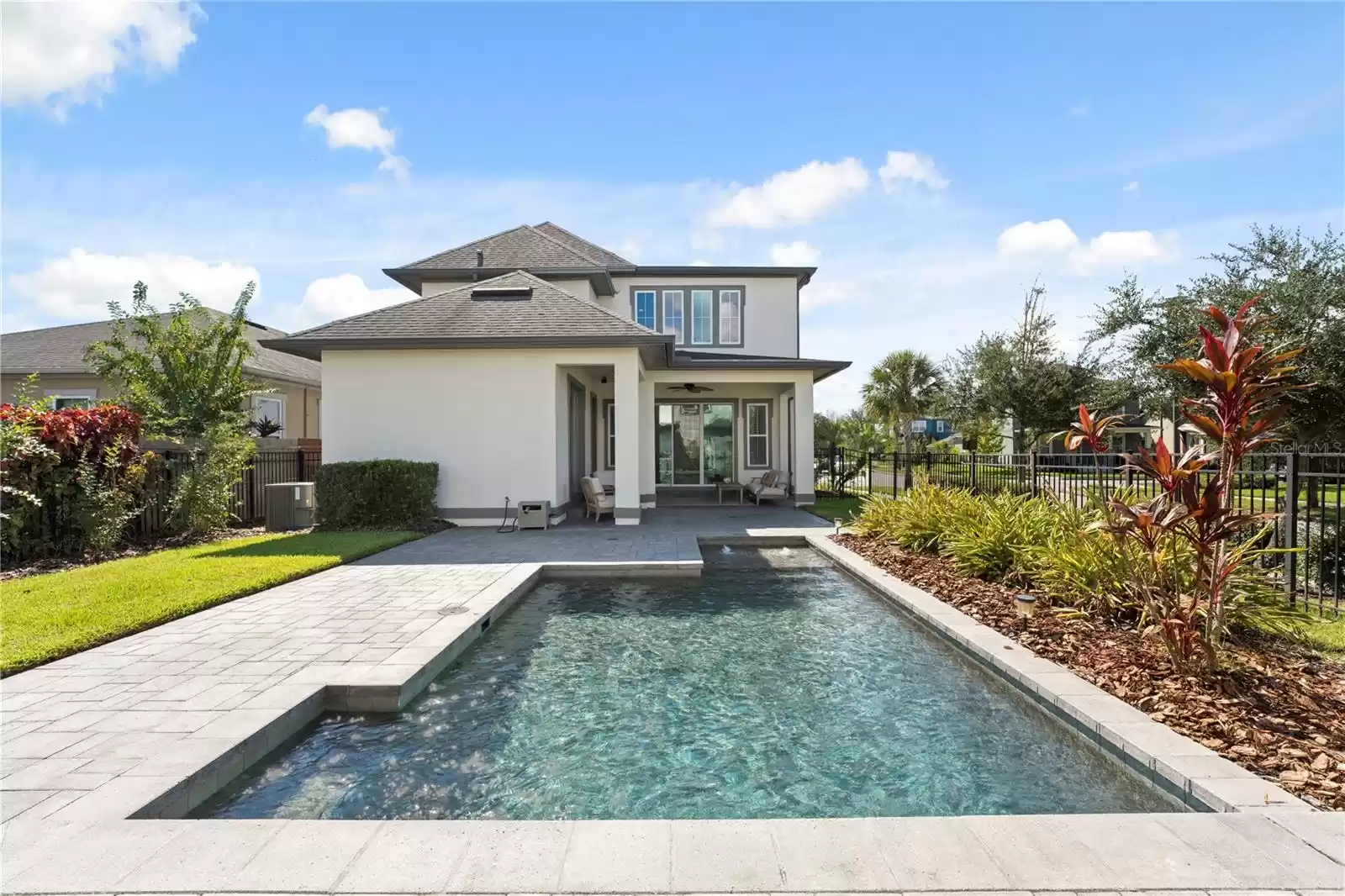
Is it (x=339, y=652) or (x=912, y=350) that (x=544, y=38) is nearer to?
(x=339, y=652)

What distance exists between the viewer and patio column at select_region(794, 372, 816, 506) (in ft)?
51.5

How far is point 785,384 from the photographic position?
57.2ft

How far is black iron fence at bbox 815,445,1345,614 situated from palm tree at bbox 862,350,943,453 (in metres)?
15.2

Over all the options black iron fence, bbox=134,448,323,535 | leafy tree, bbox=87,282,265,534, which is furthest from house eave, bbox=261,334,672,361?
black iron fence, bbox=134,448,323,535

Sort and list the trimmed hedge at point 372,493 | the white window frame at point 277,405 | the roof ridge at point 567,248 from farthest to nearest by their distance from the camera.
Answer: the white window frame at point 277,405 → the roof ridge at point 567,248 → the trimmed hedge at point 372,493

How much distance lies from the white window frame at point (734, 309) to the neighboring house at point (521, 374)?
483mm

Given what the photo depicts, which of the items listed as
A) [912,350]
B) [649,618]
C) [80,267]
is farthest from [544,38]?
[912,350]

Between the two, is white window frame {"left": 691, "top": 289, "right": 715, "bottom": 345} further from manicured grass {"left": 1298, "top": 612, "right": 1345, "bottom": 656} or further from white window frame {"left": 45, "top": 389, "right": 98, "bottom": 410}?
white window frame {"left": 45, "top": 389, "right": 98, "bottom": 410}

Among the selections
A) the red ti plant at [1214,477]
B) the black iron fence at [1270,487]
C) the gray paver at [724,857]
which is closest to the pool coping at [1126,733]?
the red ti plant at [1214,477]

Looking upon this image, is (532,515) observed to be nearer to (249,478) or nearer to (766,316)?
(249,478)

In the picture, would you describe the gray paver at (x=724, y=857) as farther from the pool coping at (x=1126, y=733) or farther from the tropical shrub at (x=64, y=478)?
the tropical shrub at (x=64, y=478)

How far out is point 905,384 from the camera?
33.7 meters

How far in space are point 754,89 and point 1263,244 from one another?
1020 centimetres

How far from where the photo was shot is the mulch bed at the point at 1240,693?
3217mm
